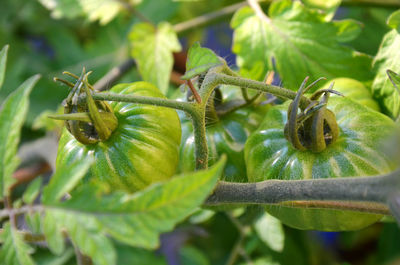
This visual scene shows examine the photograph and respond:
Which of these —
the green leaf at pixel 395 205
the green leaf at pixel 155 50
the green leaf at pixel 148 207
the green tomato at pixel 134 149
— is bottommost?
the green leaf at pixel 155 50

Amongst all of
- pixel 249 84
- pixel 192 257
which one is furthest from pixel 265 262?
pixel 249 84

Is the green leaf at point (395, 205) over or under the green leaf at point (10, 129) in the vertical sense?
under

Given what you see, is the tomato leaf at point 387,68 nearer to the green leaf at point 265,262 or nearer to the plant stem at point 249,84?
the plant stem at point 249,84

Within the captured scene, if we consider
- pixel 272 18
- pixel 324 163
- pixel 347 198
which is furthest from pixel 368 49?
pixel 347 198

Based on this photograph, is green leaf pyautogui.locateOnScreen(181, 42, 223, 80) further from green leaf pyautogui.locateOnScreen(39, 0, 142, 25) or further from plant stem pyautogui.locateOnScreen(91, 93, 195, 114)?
green leaf pyautogui.locateOnScreen(39, 0, 142, 25)

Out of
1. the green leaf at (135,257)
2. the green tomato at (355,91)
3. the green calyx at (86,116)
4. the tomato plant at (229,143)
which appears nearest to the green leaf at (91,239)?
the tomato plant at (229,143)

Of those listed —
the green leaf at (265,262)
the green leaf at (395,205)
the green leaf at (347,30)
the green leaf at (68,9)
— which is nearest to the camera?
the green leaf at (395,205)

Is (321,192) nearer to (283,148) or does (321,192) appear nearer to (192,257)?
(283,148)
